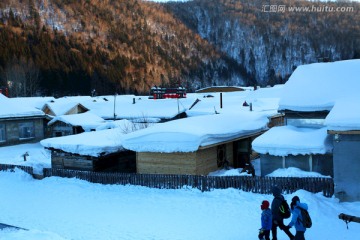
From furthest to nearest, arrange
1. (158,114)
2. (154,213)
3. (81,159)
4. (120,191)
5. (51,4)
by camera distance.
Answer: (51,4) → (158,114) → (81,159) → (120,191) → (154,213)

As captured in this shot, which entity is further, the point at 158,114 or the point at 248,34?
the point at 248,34

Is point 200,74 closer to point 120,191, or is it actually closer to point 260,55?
point 260,55

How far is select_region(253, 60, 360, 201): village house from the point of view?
48.6ft

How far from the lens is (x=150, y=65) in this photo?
142 m

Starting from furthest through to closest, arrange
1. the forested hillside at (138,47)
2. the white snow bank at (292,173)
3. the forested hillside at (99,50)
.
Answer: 1. the forested hillside at (138,47)
2. the forested hillside at (99,50)
3. the white snow bank at (292,173)

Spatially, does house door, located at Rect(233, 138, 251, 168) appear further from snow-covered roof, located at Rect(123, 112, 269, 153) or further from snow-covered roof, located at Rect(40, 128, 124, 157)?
snow-covered roof, located at Rect(40, 128, 124, 157)

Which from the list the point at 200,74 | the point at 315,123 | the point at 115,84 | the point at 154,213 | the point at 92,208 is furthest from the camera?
the point at 200,74

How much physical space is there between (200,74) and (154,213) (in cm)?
14527

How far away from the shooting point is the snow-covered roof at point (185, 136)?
1975 cm

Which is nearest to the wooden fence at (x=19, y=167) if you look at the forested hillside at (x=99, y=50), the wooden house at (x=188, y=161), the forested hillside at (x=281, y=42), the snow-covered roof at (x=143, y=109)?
the wooden house at (x=188, y=161)

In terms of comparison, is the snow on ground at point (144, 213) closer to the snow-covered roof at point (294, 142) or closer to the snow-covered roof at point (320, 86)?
the snow-covered roof at point (294, 142)

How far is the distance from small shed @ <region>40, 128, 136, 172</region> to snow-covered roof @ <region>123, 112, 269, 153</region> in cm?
185

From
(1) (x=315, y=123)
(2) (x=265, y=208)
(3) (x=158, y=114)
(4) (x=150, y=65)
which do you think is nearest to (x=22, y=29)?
(4) (x=150, y=65)

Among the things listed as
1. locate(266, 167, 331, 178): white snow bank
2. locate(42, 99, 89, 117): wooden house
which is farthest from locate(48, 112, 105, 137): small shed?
locate(266, 167, 331, 178): white snow bank
